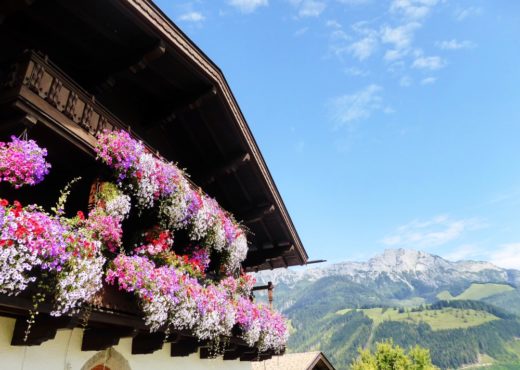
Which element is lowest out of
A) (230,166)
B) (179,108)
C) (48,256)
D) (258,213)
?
(48,256)

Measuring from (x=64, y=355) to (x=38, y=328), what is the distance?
3.28ft

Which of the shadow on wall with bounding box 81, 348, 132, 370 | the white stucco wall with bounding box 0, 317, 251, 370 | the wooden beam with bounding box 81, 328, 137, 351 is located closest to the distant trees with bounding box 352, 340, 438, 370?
the white stucco wall with bounding box 0, 317, 251, 370

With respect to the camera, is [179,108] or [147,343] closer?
[147,343]

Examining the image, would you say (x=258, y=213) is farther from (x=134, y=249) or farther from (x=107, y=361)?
(x=107, y=361)

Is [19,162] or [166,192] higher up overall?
[166,192]

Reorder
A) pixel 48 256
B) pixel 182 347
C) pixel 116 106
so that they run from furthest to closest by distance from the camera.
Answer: pixel 116 106 → pixel 182 347 → pixel 48 256

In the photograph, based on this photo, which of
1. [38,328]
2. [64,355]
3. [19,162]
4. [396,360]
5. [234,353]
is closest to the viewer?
[19,162]

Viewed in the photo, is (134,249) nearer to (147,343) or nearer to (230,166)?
A: (147,343)

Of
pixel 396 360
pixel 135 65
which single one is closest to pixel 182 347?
pixel 135 65

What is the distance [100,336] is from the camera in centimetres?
634

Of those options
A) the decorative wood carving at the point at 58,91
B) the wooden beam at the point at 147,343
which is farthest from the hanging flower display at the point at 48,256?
the wooden beam at the point at 147,343

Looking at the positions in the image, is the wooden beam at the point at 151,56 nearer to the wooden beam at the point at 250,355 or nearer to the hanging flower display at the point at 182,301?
the hanging flower display at the point at 182,301

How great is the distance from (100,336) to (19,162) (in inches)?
120

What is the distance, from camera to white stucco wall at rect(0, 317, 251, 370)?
201 inches
